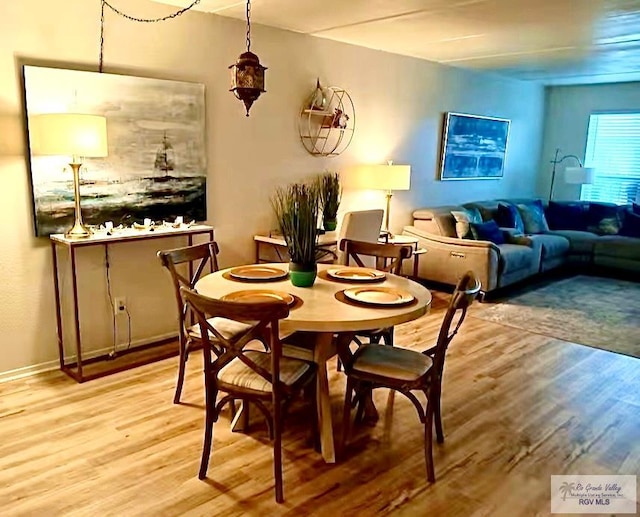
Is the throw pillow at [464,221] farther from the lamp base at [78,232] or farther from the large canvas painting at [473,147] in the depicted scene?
the lamp base at [78,232]

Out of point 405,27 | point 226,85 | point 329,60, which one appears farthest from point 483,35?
point 226,85

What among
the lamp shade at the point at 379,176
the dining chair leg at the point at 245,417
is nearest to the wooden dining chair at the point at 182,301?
the dining chair leg at the point at 245,417

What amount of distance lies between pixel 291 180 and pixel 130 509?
3.07 meters

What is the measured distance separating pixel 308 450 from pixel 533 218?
532cm

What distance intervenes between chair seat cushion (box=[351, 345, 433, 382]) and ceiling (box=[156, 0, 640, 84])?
2261mm

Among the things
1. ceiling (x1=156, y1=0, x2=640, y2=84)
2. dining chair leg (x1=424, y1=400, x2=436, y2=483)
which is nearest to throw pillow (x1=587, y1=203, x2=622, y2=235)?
ceiling (x1=156, y1=0, x2=640, y2=84)

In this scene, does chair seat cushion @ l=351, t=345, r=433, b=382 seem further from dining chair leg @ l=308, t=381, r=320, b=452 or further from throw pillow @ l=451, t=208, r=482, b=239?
throw pillow @ l=451, t=208, r=482, b=239

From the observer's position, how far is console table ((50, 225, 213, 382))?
3.18 m

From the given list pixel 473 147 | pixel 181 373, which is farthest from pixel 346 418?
pixel 473 147

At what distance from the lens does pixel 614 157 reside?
7324mm

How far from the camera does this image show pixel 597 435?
9.22 ft

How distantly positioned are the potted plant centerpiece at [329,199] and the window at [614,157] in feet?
15.0

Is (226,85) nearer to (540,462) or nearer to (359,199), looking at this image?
(359,199)

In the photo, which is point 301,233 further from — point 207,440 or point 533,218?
point 533,218
